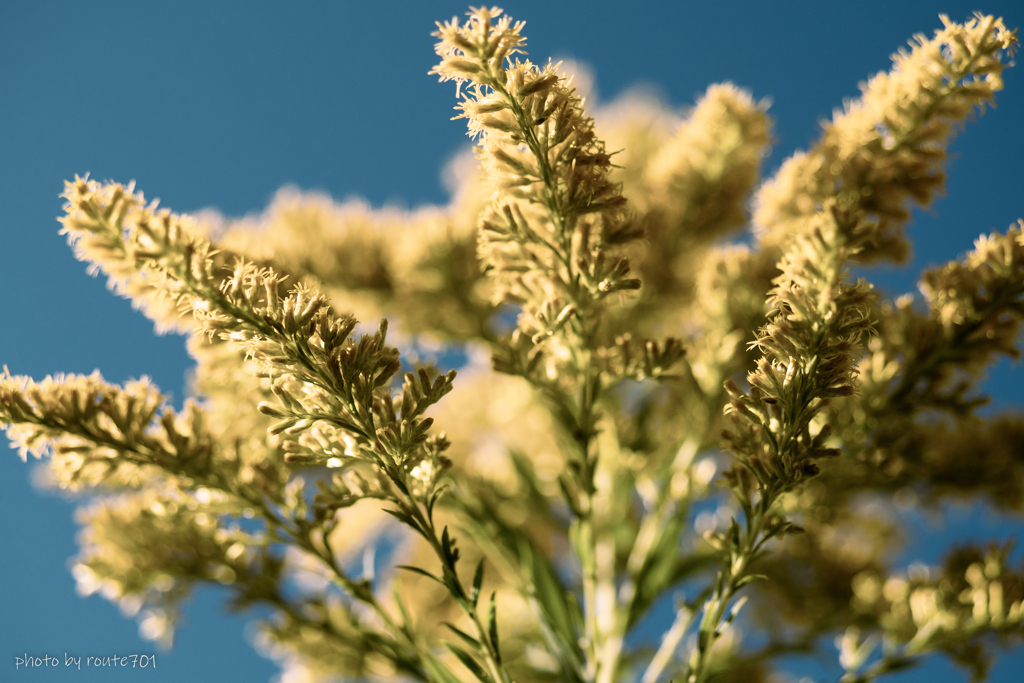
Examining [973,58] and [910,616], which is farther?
[910,616]

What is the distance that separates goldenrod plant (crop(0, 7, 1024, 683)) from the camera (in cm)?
100

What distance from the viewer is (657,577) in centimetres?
175

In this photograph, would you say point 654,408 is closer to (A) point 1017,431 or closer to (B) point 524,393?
(B) point 524,393

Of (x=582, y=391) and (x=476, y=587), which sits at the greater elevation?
(x=582, y=391)

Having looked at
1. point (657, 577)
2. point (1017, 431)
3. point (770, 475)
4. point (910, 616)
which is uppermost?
point (1017, 431)

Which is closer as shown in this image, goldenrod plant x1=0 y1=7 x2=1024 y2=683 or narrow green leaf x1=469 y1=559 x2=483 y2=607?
goldenrod plant x1=0 y1=7 x2=1024 y2=683

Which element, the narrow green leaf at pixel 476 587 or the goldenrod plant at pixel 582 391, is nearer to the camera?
the goldenrod plant at pixel 582 391

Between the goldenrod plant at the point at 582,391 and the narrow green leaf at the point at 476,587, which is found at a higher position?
the goldenrod plant at the point at 582,391

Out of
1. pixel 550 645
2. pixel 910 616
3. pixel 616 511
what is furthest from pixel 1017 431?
pixel 550 645

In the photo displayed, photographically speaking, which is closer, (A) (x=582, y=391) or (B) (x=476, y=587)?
(B) (x=476, y=587)

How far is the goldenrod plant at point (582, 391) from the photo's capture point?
3.28 ft

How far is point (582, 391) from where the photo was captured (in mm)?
1362

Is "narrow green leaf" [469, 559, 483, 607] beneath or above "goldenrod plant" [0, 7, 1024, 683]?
beneath

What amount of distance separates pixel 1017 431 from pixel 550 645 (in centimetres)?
143
